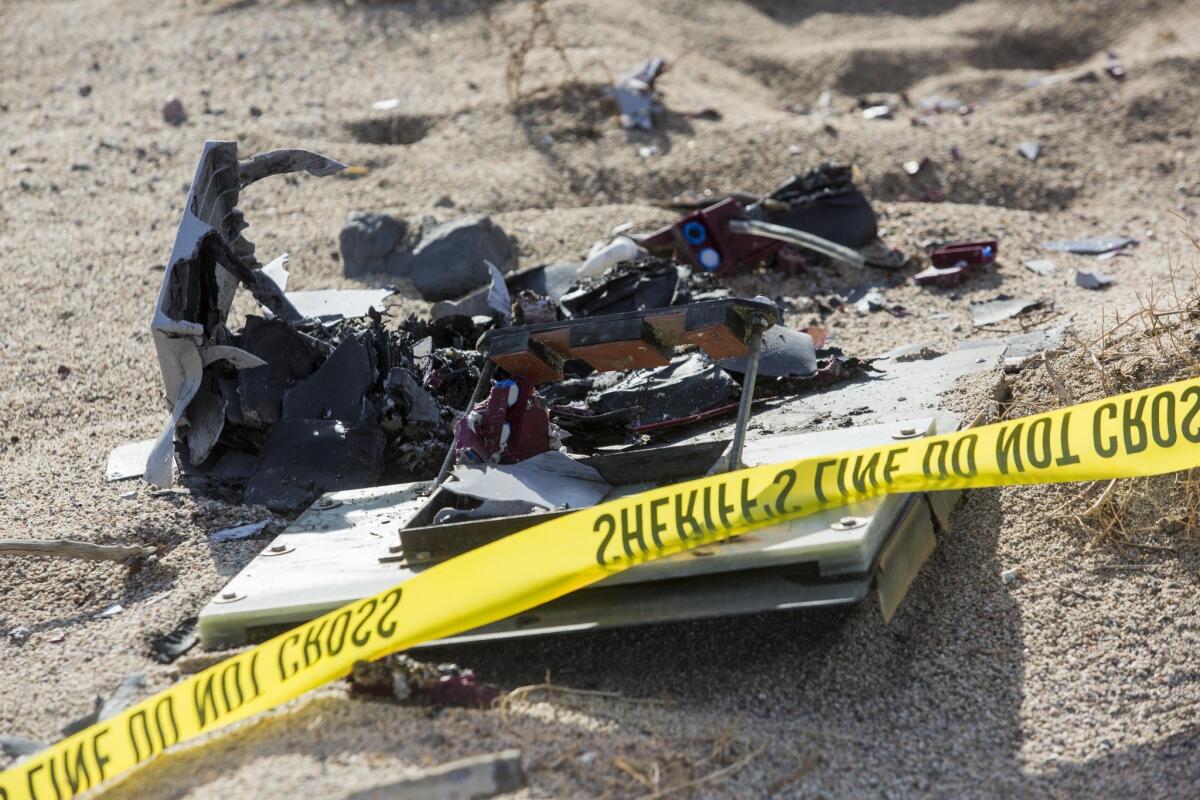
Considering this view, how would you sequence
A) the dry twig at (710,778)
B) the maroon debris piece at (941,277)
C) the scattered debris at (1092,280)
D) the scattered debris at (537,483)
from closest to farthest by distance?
the dry twig at (710,778) < the scattered debris at (537,483) < the scattered debris at (1092,280) < the maroon debris piece at (941,277)

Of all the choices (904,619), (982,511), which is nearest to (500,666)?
(904,619)

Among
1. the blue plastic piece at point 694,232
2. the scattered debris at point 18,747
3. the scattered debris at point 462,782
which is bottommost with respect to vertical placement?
the blue plastic piece at point 694,232

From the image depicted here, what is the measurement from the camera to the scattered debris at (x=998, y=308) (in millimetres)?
5277

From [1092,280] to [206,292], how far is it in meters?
3.80

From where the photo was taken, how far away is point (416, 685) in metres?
2.60

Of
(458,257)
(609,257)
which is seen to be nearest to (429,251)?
(458,257)

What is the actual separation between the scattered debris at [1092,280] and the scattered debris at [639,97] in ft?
9.89

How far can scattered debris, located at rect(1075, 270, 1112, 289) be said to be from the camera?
5.58 meters

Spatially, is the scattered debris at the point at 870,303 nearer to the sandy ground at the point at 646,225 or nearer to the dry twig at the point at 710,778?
the sandy ground at the point at 646,225

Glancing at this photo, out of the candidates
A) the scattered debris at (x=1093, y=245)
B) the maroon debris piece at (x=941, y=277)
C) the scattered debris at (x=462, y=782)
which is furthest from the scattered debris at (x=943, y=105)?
the scattered debris at (x=462, y=782)

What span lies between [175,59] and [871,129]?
5.01 m

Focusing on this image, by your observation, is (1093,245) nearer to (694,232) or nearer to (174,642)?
(694,232)

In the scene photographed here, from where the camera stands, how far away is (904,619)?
3000 millimetres

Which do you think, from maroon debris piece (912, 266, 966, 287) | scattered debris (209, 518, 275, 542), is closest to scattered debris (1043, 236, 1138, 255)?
maroon debris piece (912, 266, 966, 287)
